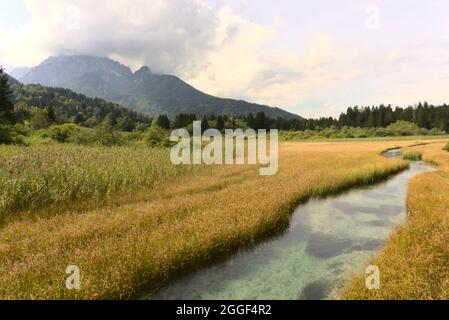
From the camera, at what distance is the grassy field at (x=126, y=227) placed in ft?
23.1

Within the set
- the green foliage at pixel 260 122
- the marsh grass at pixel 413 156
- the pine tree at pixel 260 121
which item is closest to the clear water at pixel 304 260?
the marsh grass at pixel 413 156

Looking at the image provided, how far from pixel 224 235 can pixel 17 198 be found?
8440 mm

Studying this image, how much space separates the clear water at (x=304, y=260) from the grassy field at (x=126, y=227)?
0.61 metres

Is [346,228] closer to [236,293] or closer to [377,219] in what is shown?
[377,219]

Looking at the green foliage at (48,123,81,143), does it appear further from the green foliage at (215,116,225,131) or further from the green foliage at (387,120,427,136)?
the green foliage at (387,120,427,136)

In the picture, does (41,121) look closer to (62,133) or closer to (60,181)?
(62,133)

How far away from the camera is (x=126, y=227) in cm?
1005

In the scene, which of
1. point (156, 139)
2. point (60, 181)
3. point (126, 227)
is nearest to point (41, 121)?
point (156, 139)

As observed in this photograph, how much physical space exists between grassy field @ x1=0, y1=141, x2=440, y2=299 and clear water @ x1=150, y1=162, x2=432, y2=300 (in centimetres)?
61

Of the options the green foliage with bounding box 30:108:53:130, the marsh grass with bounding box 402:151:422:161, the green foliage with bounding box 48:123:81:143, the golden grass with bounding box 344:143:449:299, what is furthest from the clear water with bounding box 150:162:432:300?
the green foliage with bounding box 30:108:53:130

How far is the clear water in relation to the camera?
7738 millimetres

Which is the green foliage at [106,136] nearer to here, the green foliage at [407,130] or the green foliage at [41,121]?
the green foliage at [41,121]
